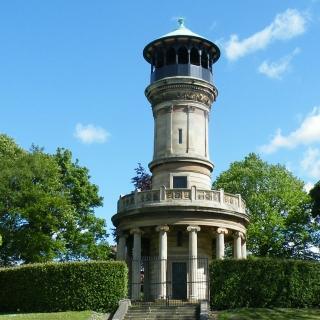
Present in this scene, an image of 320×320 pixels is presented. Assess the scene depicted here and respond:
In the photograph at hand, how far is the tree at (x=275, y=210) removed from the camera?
191 ft

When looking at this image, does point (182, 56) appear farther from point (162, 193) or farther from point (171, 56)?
point (162, 193)

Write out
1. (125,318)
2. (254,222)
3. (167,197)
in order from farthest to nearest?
→ (254,222) < (167,197) < (125,318)

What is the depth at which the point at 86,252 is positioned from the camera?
52219 mm

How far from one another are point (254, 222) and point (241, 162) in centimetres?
856

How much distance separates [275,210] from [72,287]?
30.8 meters

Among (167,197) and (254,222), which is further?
(254,222)

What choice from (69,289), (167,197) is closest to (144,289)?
(167,197)

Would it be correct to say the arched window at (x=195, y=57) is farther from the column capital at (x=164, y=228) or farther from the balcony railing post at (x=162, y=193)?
→ the column capital at (x=164, y=228)

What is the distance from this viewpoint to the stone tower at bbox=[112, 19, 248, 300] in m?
40.8

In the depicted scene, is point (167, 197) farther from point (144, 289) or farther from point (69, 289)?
point (69, 289)

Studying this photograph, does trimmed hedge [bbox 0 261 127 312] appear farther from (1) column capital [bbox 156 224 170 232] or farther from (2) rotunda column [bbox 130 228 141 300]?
(1) column capital [bbox 156 224 170 232]

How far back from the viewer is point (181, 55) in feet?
158

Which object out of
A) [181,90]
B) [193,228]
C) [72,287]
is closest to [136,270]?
[193,228]

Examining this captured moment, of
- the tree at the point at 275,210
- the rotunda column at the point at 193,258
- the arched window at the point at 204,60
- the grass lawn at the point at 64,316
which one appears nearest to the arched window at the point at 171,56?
the arched window at the point at 204,60
